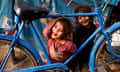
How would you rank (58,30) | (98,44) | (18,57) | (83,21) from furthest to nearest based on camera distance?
(83,21)
(18,57)
(58,30)
(98,44)

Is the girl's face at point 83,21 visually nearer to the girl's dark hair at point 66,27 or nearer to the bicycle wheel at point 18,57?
the girl's dark hair at point 66,27

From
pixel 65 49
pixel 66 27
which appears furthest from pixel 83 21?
pixel 65 49

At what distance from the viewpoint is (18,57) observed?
A: 3674 mm

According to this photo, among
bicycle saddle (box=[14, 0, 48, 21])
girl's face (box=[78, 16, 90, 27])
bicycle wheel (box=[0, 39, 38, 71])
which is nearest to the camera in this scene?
bicycle saddle (box=[14, 0, 48, 21])

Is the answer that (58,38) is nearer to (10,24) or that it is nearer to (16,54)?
(16,54)

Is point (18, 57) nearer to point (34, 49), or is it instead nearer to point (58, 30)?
point (34, 49)

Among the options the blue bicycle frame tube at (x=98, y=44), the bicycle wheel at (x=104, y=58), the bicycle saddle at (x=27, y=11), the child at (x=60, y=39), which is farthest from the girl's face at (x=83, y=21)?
the bicycle saddle at (x=27, y=11)

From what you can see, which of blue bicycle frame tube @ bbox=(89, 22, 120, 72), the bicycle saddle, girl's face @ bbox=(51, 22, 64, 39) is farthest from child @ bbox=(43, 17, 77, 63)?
the bicycle saddle

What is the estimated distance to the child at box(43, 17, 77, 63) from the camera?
3529mm

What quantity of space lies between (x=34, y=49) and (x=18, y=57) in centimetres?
35

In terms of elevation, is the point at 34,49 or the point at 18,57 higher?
the point at 34,49

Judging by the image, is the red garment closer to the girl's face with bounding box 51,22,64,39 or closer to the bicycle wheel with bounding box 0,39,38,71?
the girl's face with bounding box 51,22,64,39

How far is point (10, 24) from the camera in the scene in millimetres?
4715

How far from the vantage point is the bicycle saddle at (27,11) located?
302 centimetres
